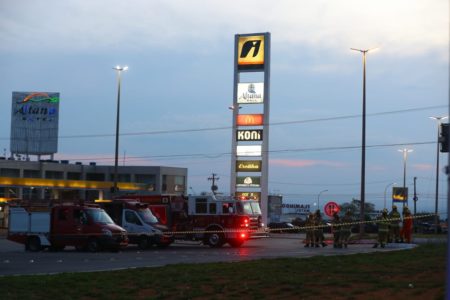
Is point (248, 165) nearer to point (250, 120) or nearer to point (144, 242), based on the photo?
point (250, 120)

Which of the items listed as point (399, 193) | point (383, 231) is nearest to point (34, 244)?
point (383, 231)

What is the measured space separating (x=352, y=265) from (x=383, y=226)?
562 inches

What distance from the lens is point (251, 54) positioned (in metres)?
54.0

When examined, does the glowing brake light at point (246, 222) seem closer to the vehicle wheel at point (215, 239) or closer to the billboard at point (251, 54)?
→ the vehicle wheel at point (215, 239)

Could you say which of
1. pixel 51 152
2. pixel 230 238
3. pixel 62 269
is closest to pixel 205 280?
pixel 62 269

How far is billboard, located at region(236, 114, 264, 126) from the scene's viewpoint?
52781 mm

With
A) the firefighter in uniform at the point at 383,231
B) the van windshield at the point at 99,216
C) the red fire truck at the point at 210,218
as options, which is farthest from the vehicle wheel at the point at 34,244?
the firefighter in uniform at the point at 383,231

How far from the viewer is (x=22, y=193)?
3342 inches

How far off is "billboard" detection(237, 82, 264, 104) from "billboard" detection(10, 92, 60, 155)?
35.2m

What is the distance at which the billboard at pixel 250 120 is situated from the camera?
2078 inches

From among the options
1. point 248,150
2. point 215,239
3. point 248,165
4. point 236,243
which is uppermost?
point 248,150

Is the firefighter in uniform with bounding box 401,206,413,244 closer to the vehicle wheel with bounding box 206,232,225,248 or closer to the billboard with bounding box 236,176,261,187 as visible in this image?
the vehicle wheel with bounding box 206,232,225,248

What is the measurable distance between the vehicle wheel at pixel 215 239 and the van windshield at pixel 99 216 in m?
5.32

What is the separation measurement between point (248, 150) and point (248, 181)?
7.40 feet
